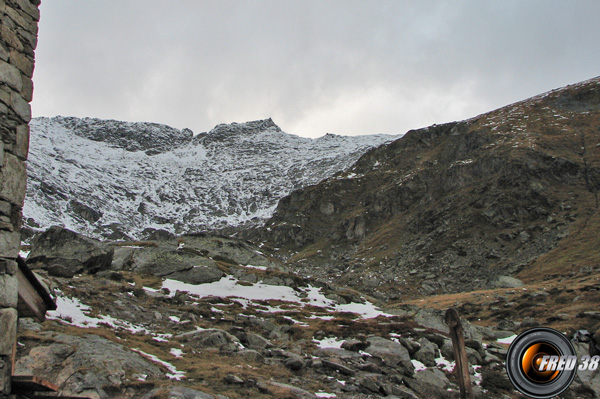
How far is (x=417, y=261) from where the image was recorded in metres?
87.3

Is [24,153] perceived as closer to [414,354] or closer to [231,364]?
[231,364]

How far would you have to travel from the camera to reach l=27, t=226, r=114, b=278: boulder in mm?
31250

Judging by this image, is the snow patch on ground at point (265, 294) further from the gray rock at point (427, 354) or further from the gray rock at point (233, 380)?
the gray rock at point (233, 380)

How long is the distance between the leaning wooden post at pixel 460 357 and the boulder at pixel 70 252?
29820 millimetres

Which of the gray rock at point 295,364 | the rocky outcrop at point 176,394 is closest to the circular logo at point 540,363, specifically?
the rocky outcrop at point 176,394

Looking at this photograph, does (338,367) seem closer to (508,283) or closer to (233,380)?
(233,380)

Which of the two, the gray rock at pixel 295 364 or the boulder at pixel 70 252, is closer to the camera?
the gray rock at pixel 295 364

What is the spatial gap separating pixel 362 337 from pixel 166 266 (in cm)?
2258

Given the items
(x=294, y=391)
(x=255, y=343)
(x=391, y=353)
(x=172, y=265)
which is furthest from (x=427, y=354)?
(x=172, y=265)

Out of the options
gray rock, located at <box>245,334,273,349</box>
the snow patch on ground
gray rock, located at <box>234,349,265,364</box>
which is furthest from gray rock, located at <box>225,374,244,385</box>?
the snow patch on ground

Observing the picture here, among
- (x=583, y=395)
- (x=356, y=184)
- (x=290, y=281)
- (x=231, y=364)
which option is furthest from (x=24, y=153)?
(x=356, y=184)

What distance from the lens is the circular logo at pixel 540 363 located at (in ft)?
28.5

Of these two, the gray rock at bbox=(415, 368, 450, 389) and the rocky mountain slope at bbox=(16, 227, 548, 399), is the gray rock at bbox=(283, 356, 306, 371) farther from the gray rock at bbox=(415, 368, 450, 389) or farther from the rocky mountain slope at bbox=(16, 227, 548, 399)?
the gray rock at bbox=(415, 368, 450, 389)

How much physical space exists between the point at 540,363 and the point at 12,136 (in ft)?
36.5
